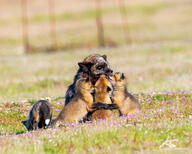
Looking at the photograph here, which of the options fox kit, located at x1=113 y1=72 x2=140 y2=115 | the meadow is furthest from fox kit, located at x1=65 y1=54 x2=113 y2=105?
the meadow

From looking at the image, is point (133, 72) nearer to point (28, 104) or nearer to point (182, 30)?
point (28, 104)

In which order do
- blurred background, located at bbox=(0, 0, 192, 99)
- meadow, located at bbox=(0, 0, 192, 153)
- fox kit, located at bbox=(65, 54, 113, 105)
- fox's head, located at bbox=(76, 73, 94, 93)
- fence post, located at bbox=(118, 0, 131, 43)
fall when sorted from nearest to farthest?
meadow, located at bbox=(0, 0, 192, 153) < fox's head, located at bbox=(76, 73, 94, 93) < fox kit, located at bbox=(65, 54, 113, 105) < blurred background, located at bbox=(0, 0, 192, 99) < fence post, located at bbox=(118, 0, 131, 43)

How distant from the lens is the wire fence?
40.8 metres

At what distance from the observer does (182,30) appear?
4803 centimetres

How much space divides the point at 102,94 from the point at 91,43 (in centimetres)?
3169

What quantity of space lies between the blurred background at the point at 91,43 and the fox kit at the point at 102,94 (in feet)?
15.9

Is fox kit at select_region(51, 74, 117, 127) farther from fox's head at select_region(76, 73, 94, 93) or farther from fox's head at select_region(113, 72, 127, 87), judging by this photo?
fox's head at select_region(113, 72, 127, 87)

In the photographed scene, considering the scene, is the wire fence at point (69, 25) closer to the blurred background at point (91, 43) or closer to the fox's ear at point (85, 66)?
the blurred background at point (91, 43)

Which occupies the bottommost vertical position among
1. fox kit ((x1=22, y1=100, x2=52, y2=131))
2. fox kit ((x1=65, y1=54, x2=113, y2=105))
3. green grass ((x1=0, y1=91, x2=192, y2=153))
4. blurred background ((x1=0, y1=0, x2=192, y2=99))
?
green grass ((x1=0, y1=91, x2=192, y2=153))

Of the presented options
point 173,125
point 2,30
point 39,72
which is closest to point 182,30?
point 2,30

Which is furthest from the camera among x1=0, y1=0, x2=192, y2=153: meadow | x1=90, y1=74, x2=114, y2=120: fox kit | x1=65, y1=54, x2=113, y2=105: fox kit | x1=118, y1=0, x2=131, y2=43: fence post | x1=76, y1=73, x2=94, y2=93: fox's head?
x1=118, y1=0, x2=131, y2=43: fence post

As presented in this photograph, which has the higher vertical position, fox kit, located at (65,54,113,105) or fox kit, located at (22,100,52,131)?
fox kit, located at (65,54,113,105)

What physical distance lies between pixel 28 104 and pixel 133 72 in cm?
929

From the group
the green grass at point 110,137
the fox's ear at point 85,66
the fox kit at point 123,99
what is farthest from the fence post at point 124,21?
the green grass at point 110,137
